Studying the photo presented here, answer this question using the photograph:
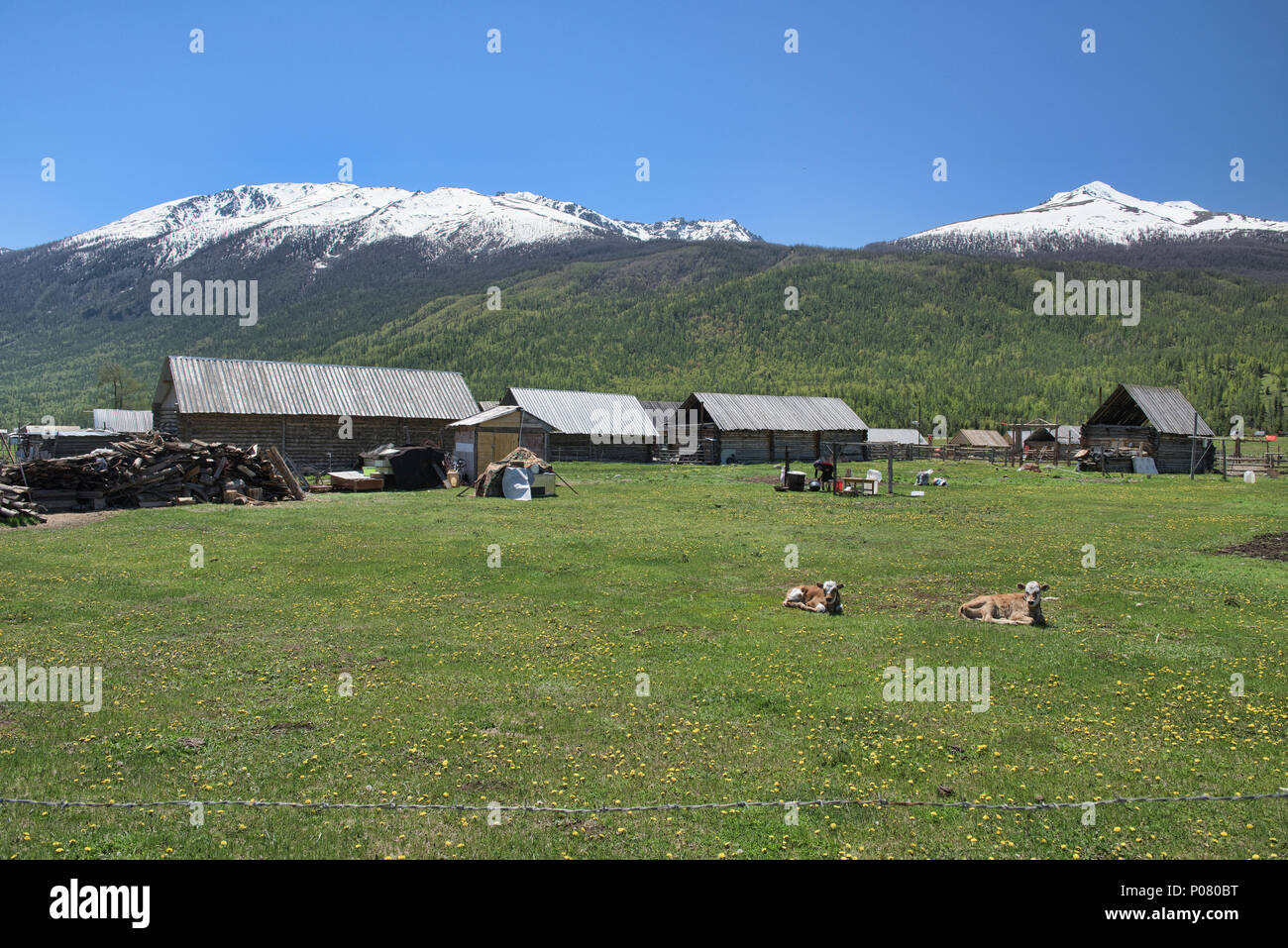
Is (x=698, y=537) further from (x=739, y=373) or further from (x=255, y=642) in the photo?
(x=739, y=373)

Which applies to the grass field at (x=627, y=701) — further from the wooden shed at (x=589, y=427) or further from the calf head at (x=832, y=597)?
the wooden shed at (x=589, y=427)

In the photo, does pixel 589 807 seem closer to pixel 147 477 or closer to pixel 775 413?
pixel 147 477

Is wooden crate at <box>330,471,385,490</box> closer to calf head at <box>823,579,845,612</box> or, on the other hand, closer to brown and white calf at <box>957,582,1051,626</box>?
calf head at <box>823,579,845,612</box>

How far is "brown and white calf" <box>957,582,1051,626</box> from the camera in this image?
1145 cm

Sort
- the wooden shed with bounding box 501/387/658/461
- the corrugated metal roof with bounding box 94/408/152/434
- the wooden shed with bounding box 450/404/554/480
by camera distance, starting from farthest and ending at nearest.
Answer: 1. the corrugated metal roof with bounding box 94/408/152/434
2. the wooden shed with bounding box 501/387/658/461
3. the wooden shed with bounding box 450/404/554/480

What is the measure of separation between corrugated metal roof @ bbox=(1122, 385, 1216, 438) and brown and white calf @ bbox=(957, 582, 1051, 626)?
51.1 meters

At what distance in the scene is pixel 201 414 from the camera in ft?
138

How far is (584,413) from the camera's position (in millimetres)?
65938

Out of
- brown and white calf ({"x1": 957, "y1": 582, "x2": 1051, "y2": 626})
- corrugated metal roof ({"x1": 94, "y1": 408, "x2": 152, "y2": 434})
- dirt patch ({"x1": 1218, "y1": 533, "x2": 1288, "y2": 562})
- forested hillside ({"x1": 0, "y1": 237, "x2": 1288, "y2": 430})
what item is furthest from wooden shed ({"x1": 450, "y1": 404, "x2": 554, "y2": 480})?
forested hillside ({"x1": 0, "y1": 237, "x2": 1288, "y2": 430})

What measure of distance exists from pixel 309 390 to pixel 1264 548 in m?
45.6

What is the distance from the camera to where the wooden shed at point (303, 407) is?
141 ft
